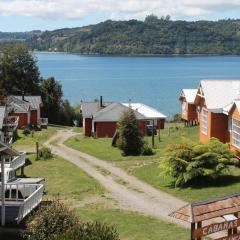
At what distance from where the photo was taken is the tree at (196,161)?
2952 centimetres

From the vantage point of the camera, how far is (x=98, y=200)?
2869 cm

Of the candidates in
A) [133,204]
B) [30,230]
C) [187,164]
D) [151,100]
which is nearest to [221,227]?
[30,230]

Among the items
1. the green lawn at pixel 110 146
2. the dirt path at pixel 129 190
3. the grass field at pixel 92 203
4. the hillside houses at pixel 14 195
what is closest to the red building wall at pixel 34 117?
the green lawn at pixel 110 146

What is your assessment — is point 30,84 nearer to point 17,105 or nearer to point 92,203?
point 17,105

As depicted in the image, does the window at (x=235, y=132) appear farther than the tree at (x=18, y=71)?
No

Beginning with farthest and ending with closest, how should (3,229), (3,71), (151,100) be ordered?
(151,100), (3,71), (3,229)

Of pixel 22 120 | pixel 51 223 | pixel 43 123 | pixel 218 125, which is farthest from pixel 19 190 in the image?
pixel 43 123

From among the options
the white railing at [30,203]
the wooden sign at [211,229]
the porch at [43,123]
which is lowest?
the porch at [43,123]

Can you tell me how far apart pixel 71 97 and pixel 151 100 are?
71.9ft

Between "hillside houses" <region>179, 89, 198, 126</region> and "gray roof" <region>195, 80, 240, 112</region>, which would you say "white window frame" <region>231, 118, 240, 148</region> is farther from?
"hillside houses" <region>179, 89, 198, 126</region>

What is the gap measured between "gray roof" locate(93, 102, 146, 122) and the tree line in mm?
28656

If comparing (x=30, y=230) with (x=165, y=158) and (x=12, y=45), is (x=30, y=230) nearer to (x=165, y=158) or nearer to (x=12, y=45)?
(x=165, y=158)

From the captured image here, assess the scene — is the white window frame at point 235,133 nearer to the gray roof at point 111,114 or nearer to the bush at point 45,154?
the bush at point 45,154

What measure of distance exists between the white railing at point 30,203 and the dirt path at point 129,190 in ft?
13.2
